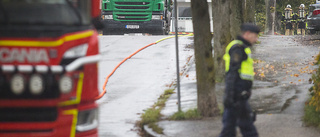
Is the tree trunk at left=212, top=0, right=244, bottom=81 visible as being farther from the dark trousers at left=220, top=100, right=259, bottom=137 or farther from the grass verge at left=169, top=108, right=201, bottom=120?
the dark trousers at left=220, top=100, right=259, bottom=137

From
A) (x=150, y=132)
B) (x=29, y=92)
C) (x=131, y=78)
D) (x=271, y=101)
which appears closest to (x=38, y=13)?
(x=29, y=92)

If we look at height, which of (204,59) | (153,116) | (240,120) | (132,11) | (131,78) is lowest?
(131,78)

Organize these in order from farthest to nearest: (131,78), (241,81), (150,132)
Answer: (131,78) < (150,132) < (241,81)

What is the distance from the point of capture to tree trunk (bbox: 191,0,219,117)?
1325cm

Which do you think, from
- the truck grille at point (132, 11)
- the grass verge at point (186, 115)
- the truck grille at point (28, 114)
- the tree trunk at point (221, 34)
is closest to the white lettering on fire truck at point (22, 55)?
the truck grille at point (28, 114)

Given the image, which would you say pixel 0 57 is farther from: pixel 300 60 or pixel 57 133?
pixel 300 60

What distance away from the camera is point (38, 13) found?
7.20 m

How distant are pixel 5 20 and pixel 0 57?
0.42 metres

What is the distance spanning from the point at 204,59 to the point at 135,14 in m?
17.4

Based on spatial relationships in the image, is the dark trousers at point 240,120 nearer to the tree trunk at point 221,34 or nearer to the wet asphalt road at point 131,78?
the wet asphalt road at point 131,78

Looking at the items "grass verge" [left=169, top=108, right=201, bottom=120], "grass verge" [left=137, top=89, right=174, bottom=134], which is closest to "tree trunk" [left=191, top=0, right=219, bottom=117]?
"grass verge" [left=169, top=108, right=201, bottom=120]

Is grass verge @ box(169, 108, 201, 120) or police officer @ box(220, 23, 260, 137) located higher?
police officer @ box(220, 23, 260, 137)

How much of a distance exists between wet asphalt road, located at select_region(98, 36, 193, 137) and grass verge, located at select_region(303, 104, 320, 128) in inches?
121

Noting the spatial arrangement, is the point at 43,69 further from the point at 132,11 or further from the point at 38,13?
the point at 132,11
